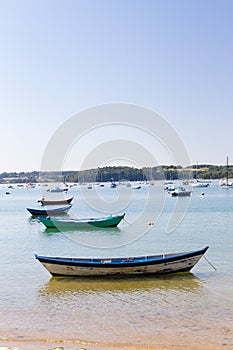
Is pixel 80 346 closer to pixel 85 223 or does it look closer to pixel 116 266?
pixel 116 266

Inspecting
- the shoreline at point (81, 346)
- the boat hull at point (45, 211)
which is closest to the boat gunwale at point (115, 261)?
the shoreline at point (81, 346)

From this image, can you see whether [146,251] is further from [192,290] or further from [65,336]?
[65,336]

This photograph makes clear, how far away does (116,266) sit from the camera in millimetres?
16094

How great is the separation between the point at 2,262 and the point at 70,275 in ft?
19.5

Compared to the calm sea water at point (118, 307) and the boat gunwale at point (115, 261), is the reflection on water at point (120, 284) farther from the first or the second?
the boat gunwale at point (115, 261)

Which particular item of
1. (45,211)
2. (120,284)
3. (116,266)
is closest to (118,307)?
(120,284)

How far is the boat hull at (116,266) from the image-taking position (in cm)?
1609

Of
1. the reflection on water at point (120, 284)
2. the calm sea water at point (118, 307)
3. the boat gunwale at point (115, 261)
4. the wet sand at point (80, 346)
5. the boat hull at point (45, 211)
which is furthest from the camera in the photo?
the boat hull at point (45, 211)

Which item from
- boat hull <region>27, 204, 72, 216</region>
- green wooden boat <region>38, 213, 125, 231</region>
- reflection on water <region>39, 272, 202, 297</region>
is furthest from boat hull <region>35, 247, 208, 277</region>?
boat hull <region>27, 204, 72, 216</region>

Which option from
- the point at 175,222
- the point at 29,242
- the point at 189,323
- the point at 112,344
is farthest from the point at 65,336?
the point at 175,222

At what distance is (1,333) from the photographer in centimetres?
1106

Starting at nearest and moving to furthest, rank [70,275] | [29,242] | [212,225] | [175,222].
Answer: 1. [70,275]
2. [29,242]
3. [212,225]
4. [175,222]

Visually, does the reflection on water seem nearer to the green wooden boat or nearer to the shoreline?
the shoreline

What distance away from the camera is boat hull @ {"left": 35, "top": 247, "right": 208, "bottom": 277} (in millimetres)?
16094
